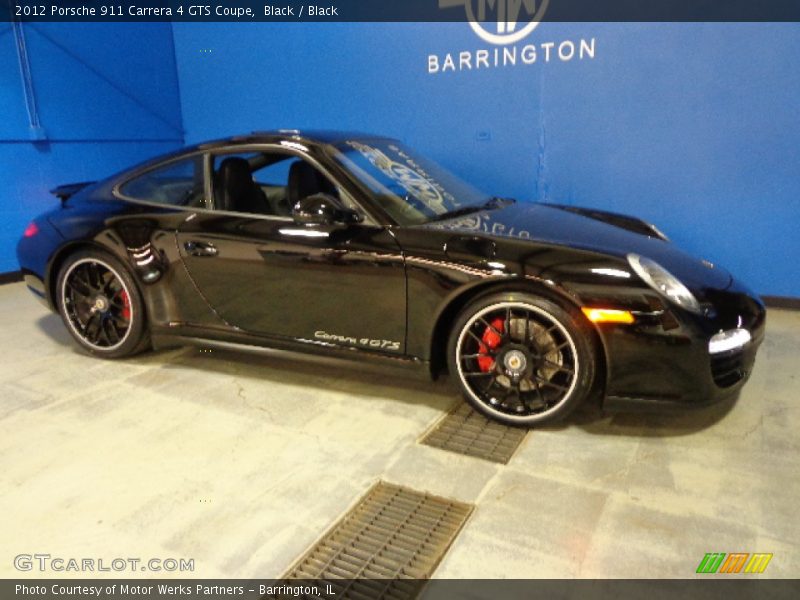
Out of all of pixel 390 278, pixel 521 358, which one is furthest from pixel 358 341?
pixel 521 358

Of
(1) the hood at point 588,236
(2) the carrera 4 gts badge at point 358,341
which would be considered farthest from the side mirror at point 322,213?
(2) the carrera 4 gts badge at point 358,341

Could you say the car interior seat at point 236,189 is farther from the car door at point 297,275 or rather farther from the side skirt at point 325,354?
the side skirt at point 325,354

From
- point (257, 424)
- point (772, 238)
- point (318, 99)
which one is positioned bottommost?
point (257, 424)

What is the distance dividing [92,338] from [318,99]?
3146 mm

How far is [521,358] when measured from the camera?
7.70 ft

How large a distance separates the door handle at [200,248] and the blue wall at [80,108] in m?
3.40

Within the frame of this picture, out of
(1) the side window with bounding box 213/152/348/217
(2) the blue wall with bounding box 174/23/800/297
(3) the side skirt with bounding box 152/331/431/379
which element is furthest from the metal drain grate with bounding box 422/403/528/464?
(2) the blue wall with bounding box 174/23/800/297

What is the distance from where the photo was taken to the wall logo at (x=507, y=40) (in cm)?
420

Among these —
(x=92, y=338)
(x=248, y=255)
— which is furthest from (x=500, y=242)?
(x=92, y=338)

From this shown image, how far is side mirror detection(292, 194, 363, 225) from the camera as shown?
2.48 m

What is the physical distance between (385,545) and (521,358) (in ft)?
3.06

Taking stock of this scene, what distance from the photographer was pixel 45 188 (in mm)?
5379

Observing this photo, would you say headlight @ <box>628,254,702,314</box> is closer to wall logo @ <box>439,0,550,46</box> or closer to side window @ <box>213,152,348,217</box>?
side window @ <box>213,152,348,217</box>

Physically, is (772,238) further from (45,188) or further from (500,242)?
(45,188)
